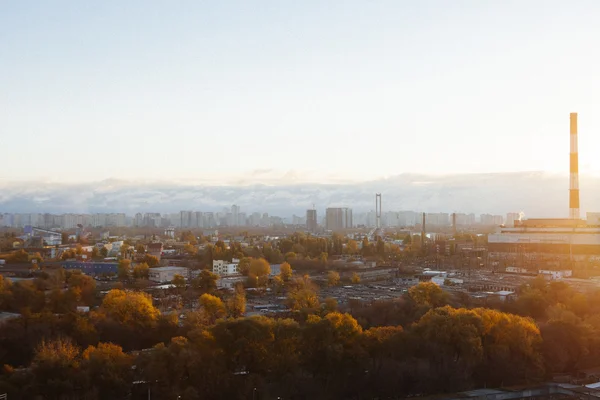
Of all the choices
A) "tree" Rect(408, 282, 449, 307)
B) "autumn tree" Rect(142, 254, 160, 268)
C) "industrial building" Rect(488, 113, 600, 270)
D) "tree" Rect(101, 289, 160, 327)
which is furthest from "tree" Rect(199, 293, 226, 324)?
"industrial building" Rect(488, 113, 600, 270)

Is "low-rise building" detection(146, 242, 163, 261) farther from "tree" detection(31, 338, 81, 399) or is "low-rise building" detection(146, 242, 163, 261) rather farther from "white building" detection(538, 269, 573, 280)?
"tree" detection(31, 338, 81, 399)

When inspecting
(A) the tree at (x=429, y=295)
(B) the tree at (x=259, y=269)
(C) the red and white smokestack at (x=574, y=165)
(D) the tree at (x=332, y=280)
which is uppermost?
(C) the red and white smokestack at (x=574, y=165)

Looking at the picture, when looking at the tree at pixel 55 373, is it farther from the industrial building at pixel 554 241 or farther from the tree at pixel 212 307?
the industrial building at pixel 554 241

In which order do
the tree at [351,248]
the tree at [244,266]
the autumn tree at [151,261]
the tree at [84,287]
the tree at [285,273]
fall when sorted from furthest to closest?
1. the tree at [351,248]
2. the autumn tree at [151,261]
3. the tree at [244,266]
4. the tree at [285,273]
5. the tree at [84,287]

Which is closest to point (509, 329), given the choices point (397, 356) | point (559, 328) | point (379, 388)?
point (559, 328)

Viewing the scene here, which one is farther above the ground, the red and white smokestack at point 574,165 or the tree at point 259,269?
the red and white smokestack at point 574,165

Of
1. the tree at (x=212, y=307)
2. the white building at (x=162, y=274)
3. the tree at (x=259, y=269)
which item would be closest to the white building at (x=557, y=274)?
the tree at (x=259, y=269)

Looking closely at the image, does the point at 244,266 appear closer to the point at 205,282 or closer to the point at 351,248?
the point at 205,282
